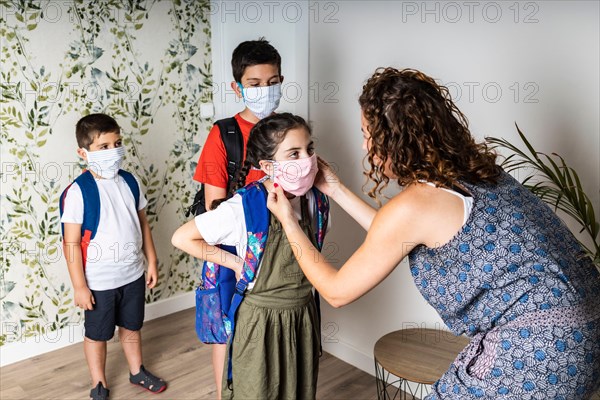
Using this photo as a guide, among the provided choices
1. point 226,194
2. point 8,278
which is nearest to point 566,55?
point 226,194

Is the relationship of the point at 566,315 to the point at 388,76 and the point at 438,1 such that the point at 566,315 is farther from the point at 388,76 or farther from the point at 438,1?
the point at 438,1

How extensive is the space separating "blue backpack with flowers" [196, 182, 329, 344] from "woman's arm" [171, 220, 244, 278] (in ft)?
0.17

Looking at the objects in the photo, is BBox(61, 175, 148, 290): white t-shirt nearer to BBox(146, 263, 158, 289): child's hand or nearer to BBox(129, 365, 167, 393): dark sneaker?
BBox(146, 263, 158, 289): child's hand

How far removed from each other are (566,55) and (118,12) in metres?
2.13

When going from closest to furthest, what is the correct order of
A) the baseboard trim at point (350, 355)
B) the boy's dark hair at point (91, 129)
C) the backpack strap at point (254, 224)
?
1. the backpack strap at point (254, 224)
2. the boy's dark hair at point (91, 129)
3. the baseboard trim at point (350, 355)

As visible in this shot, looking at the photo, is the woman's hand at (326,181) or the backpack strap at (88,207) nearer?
the woman's hand at (326,181)

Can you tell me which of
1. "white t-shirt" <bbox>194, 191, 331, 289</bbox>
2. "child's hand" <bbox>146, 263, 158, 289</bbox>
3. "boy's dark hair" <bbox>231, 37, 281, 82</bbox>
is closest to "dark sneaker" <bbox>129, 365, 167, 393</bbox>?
"child's hand" <bbox>146, 263, 158, 289</bbox>

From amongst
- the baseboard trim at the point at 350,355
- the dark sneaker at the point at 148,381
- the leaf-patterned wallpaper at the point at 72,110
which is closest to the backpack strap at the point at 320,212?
the baseboard trim at the point at 350,355

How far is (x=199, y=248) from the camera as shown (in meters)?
1.66

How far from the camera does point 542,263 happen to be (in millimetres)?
1108

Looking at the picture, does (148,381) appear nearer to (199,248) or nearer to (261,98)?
(199,248)

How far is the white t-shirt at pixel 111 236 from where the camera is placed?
225cm

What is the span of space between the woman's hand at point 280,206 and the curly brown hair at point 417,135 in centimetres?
34

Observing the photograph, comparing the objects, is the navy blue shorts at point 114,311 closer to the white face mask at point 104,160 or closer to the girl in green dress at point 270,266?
the white face mask at point 104,160
